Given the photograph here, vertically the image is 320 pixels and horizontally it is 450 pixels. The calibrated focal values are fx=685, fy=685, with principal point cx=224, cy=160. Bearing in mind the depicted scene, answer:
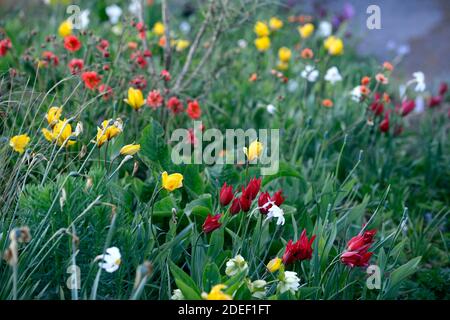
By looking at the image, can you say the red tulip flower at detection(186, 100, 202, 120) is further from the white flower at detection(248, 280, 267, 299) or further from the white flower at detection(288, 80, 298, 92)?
the white flower at detection(288, 80, 298, 92)

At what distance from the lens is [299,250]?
1926 mm

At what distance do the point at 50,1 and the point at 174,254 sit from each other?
3.06 meters

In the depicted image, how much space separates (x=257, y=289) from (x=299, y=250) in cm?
17

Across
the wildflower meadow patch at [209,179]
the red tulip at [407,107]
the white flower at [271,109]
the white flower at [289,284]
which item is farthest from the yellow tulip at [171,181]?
the red tulip at [407,107]

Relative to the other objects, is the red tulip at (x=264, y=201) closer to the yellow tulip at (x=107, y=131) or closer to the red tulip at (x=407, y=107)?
the yellow tulip at (x=107, y=131)

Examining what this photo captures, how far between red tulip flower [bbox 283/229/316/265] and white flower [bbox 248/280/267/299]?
15cm

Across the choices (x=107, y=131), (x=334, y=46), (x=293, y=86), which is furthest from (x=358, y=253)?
(x=293, y=86)

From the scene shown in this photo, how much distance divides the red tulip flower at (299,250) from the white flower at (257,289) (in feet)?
0.48

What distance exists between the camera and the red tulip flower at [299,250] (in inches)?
75.4

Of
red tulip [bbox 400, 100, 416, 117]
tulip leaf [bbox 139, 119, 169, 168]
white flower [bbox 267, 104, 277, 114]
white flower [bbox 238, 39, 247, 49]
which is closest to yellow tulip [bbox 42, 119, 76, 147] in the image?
tulip leaf [bbox 139, 119, 169, 168]

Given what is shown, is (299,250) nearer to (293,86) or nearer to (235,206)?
(235,206)

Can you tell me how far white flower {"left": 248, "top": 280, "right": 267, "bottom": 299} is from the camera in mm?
1834
